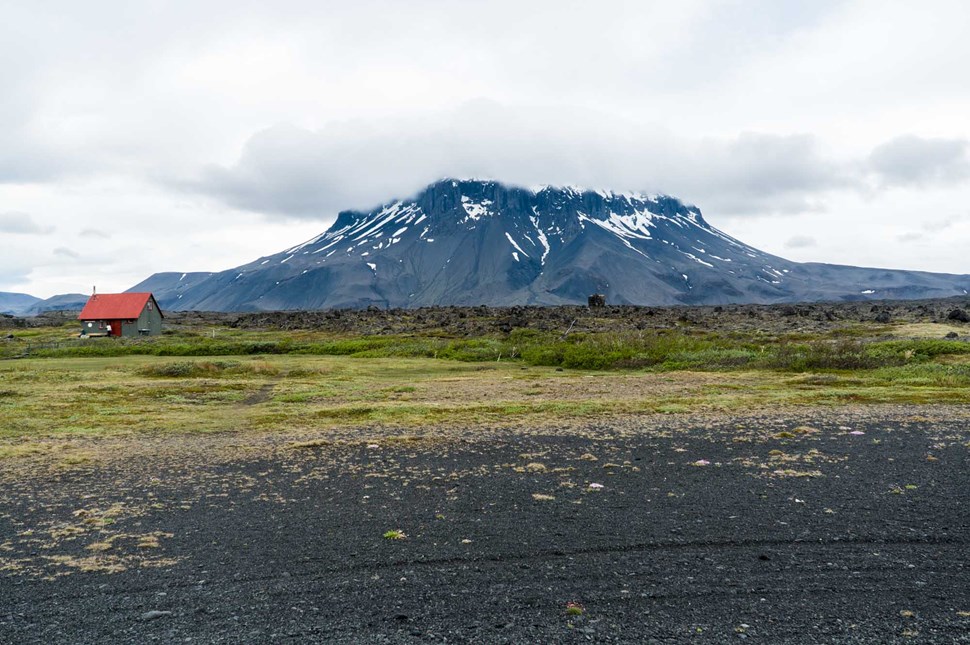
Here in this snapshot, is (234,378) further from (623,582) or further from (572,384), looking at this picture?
(623,582)

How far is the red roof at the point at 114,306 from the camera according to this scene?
7719cm

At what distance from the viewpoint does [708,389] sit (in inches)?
1052

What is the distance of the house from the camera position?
76938mm

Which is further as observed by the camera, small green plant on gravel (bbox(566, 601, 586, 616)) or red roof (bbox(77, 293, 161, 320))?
red roof (bbox(77, 293, 161, 320))

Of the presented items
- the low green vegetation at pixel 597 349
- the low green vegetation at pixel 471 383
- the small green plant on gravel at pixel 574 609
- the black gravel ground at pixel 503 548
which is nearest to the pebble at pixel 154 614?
the black gravel ground at pixel 503 548

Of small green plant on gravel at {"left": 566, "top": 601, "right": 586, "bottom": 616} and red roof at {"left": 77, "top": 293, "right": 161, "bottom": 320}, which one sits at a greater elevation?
red roof at {"left": 77, "top": 293, "right": 161, "bottom": 320}

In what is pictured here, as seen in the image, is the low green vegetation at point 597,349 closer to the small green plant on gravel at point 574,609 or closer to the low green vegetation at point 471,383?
the low green vegetation at point 471,383

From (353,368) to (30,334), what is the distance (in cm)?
6541

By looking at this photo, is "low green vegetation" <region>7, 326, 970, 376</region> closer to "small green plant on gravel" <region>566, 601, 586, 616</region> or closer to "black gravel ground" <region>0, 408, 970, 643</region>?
"black gravel ground" <region>0, 408, 970, 643</region>

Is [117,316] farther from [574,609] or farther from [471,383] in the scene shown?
[574,609]

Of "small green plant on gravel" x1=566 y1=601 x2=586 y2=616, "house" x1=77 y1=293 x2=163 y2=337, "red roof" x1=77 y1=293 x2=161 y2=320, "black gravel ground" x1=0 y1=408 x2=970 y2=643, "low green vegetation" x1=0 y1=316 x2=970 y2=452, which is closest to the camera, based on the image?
"black gravel ground" x1=0 y1=408 x2=970 y2=643

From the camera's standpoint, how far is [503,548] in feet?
29.8

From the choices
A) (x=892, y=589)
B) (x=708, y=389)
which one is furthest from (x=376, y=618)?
(x=708, y=389)

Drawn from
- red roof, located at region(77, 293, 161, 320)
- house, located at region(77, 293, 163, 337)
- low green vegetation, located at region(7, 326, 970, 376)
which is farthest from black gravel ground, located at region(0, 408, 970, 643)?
red roof, located at region(77, 293, 161, 320)
